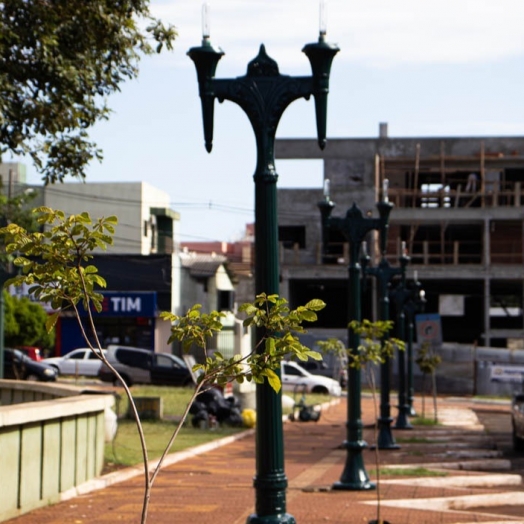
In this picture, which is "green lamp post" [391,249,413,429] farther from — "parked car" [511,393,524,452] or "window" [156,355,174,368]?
"window" [156,355,174,368]

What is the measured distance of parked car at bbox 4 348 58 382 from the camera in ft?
141

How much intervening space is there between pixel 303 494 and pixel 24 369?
94.7 ft

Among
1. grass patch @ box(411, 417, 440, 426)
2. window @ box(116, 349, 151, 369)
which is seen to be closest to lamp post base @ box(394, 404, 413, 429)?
grass patch @ box(411, 417, 440, 426)

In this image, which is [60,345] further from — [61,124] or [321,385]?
[61,124]

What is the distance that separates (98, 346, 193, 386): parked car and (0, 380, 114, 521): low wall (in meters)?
28.5

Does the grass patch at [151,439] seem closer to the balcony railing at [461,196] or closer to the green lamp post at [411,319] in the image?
the green lamp post at [411,319]

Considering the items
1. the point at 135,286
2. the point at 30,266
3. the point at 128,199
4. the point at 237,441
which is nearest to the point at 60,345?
the point at 128,199

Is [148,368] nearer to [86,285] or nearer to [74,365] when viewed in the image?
[74,365]

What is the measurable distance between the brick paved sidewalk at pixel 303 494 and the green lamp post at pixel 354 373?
28cm

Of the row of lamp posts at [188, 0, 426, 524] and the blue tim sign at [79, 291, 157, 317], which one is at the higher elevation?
the blue tim sign at [79, 291, 157, 317]

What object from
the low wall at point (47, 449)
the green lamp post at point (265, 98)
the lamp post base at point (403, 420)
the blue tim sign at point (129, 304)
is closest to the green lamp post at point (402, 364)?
the lamp post base at point (403, 420)

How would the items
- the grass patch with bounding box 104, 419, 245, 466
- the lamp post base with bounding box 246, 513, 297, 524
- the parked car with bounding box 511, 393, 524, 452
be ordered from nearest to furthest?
the lamp post base with bounding box 246, 513, 297, 524 < the grass patch with bounding box 104, 419, 245, 466 < the parked car with bounding box 511, 393, 524, 452

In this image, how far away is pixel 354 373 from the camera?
56.1ft

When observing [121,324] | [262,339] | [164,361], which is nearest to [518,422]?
[262,339]
